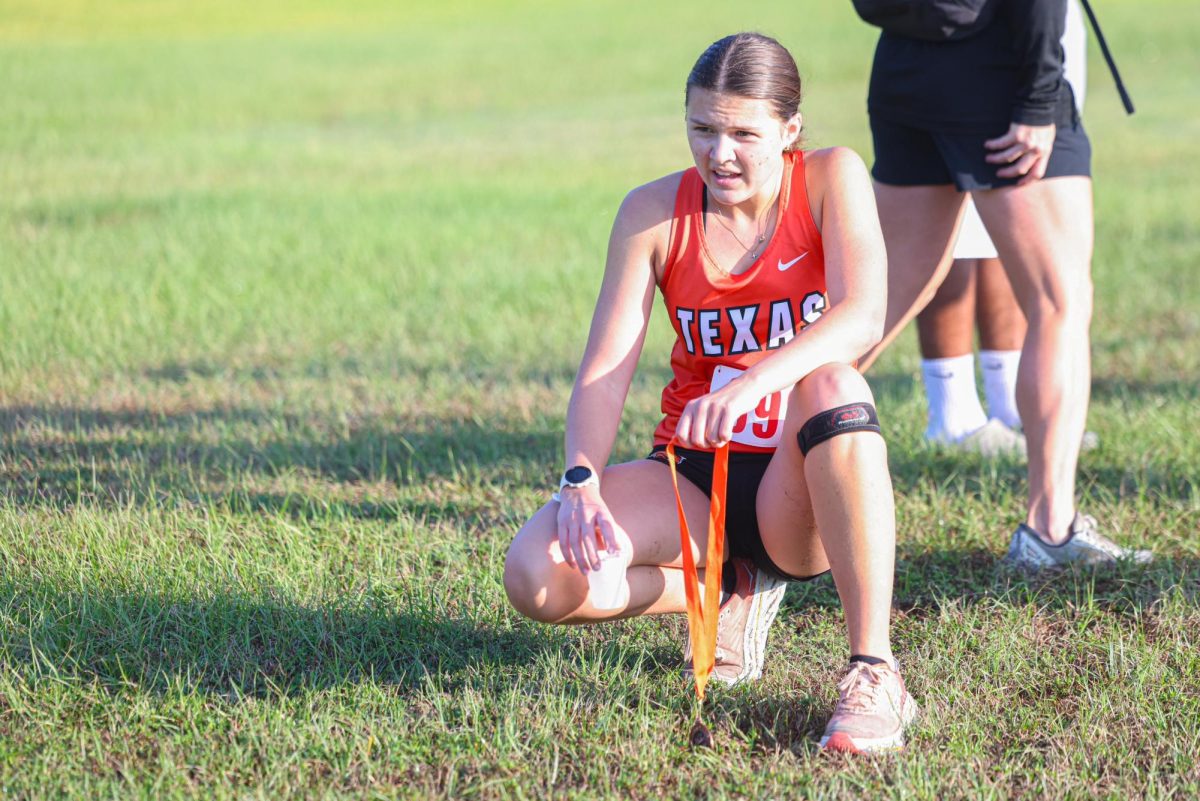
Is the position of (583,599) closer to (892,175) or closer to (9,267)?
(892,175)

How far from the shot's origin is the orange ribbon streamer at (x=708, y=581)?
2.78m

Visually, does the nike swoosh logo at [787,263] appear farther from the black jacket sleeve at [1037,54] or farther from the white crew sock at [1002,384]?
the white crew sock at [1002,384]

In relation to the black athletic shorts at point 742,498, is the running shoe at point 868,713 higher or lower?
lower

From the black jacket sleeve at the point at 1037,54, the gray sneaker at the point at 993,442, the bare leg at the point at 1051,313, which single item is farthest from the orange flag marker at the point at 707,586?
the gray sneaker at the point at 993,442

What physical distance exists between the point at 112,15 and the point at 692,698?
3802 cm

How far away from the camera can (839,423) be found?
2.68 m

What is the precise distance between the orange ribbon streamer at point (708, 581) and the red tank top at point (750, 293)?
255mm

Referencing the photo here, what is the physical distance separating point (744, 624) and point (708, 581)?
32 cm

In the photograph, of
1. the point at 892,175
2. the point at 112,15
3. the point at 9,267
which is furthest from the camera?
the point at 112,15

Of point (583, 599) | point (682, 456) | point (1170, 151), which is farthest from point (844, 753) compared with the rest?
point (1170, 151)

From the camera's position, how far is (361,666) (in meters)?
3.08

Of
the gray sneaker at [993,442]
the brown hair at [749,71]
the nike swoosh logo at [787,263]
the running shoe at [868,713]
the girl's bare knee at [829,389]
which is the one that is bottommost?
the gray sneaker at [993,442]

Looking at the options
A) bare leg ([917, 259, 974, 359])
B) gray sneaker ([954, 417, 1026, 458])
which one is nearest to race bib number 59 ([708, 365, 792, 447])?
gray sneaker ([954, 417, 1026, 458])

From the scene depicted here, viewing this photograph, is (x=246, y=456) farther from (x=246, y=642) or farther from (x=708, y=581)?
(x=708, y=581)
